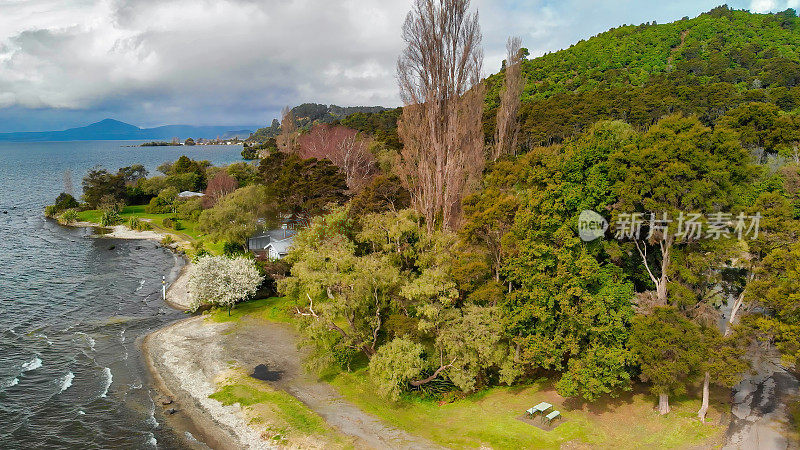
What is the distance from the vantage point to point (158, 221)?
7944 centimetres

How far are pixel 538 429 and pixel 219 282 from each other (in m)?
28.8

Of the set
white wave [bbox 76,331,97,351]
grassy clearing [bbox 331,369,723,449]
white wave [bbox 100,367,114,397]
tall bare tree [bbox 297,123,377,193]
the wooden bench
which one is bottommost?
white wave [bbox 100,367,114,397]

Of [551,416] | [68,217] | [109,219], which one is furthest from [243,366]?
[68,217]

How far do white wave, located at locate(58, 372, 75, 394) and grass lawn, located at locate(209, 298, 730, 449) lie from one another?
1684 centimetres

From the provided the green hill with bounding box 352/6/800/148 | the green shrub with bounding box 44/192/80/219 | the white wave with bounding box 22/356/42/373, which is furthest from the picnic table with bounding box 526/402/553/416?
the green shrub with bounding box 44/192/80/219

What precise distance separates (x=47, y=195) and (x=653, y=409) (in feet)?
462

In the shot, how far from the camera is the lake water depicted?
22.6m

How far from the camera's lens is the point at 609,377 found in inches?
822

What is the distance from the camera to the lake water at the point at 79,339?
74.3 ft

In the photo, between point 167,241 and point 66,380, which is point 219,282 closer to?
point 66,380

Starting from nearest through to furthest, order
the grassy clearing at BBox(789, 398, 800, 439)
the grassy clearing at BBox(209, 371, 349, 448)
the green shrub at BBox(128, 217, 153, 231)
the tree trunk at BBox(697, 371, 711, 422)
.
Answer: the grassy clearing at BBox(789, 398, 800, 439) < the grassy clearing at BBox(209, 371, 349, 448) < the tree trunk at BBox(697, 371, 711, 422) < the green shrub at BBox(128, 217, 153, 231)

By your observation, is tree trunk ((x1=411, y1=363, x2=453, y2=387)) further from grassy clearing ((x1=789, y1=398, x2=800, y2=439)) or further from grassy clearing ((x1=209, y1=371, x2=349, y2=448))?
grassy clearing ((x1=789, y1=398, x2=800, y2=439))

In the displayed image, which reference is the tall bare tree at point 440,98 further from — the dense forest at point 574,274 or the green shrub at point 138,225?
the green shrub at point 138,225

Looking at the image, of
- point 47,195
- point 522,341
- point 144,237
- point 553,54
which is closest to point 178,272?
point 144,237
